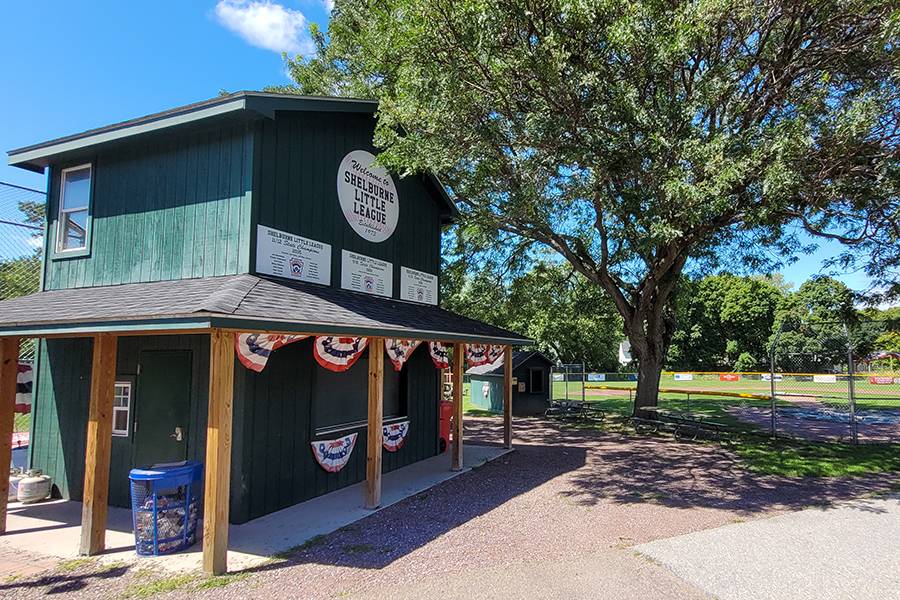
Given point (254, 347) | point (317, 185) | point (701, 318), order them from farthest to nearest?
1. point (701, 318)
2. point (317, 185)
3. point (254, 347)

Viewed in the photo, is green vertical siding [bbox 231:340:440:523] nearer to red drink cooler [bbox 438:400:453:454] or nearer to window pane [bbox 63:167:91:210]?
red drink cooler [bbox 438:400:453:454]

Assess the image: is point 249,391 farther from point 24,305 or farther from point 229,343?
point 24,305

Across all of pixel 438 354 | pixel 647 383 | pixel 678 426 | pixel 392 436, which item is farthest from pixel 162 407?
pixel 647 383

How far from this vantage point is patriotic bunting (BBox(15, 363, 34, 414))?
9.27m

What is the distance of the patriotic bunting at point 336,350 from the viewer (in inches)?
260

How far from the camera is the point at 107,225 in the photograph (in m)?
8.44

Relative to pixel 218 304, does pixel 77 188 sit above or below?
above

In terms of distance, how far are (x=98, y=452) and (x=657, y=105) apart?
10.2 m

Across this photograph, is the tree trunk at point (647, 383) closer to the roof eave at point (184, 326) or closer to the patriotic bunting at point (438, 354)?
the patriotic bunting at point (438, 354)

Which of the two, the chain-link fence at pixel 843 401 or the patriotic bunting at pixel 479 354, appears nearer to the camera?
the patriotic bunting at pixel 479 354

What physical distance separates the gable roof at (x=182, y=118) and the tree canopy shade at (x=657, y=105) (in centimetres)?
194

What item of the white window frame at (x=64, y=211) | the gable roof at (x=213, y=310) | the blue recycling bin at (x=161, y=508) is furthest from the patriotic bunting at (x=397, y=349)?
the white window frame at (x=64, y=211)

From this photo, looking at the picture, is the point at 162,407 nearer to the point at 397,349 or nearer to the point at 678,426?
the point at 397,349

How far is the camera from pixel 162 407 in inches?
291
